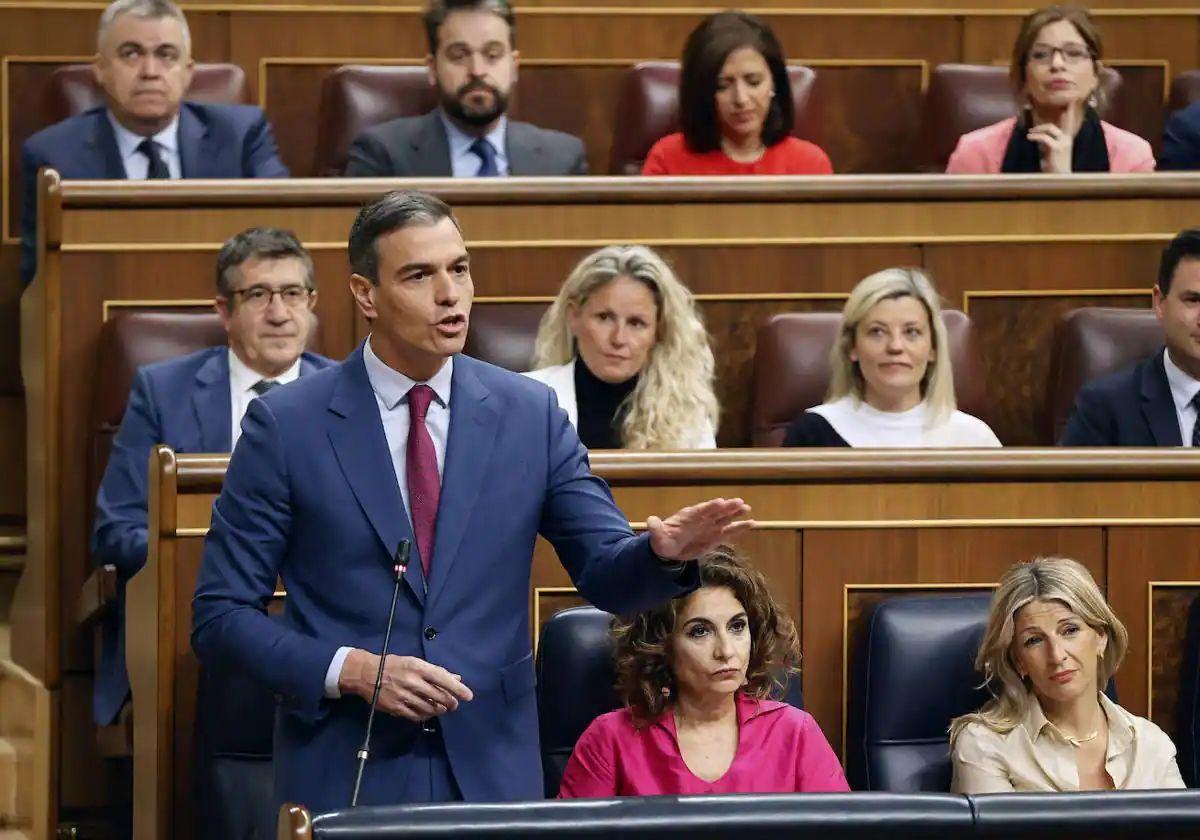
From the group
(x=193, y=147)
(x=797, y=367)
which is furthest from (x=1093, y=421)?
(x=193, y=147)

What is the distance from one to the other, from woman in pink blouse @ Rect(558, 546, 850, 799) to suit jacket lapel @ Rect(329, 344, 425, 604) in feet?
0.91

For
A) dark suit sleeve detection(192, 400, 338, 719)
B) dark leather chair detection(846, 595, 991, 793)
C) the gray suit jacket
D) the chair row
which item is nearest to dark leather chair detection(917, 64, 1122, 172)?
the chair row

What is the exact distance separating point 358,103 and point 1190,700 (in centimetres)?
131

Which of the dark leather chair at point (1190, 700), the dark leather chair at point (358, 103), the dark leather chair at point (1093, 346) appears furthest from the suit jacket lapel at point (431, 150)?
the dark leather chair at point (1190, 700)

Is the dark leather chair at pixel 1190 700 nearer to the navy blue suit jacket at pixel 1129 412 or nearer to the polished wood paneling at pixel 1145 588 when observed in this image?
the polished wood paneling at pixel 1145 588

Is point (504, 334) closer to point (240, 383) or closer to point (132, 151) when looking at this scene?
point (240, 383)

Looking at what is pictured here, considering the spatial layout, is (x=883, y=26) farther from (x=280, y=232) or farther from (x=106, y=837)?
(x=106, y=837)

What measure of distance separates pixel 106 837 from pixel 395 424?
0.87 metres

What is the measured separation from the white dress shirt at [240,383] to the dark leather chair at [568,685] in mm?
500

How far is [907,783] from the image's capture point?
1.54 meters

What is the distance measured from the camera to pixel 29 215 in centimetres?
227

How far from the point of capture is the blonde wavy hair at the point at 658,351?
1.96 meters

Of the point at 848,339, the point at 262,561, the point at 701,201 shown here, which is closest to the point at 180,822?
the point at 262,561

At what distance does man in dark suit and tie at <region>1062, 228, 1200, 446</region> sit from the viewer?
1966mm
